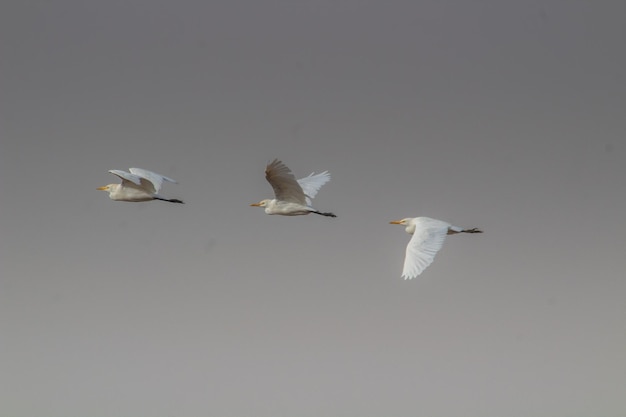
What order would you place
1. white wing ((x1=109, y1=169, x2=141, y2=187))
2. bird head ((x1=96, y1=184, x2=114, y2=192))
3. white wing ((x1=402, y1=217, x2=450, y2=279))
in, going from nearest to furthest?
white wing ((x1=402, y1=217, x2=450, y2=279))
white wing ((x1=109, y1=169, x2=141, y2=187))
bird head ((x1=96, y1=184, x2=114, y2=192))

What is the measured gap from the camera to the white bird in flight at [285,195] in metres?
32.8

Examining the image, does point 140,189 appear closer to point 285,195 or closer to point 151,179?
→ point 151,179

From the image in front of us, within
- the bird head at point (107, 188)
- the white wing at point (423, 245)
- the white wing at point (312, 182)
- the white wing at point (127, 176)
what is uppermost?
the white wing at point (312, 182)

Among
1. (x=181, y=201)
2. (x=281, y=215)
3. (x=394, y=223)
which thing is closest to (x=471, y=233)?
(x=394, y=223)

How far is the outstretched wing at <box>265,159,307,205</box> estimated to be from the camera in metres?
32.6

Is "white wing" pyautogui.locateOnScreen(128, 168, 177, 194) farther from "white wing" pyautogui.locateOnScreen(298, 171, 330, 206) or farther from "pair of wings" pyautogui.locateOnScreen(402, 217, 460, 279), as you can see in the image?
"pair of wings" pyautogui.locateOnScreen(402, 217, 460, 279)

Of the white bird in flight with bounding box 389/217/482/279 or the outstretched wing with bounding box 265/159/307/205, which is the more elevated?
the outstretched wing with bounding box 265/159/307/205

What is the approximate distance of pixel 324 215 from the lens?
34.2m

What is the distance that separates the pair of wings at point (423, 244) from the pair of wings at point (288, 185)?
118 inches

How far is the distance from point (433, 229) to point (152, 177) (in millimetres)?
7742

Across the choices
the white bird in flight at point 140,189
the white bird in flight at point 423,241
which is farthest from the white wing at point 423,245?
the white bird in flight at point 140,189

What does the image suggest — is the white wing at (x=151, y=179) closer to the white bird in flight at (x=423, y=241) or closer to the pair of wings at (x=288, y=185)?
the pair of wings at (x=288, y=185)

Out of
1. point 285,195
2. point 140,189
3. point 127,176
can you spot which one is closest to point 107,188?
point 140,189

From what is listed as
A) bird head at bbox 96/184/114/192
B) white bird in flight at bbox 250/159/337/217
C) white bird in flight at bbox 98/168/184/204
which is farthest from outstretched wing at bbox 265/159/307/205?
bird head at bbox 96/184/114/192
